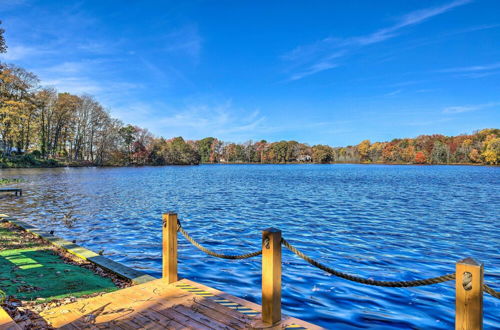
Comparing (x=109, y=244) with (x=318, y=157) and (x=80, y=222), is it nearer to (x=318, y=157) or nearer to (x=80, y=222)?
(x=80, y=222)

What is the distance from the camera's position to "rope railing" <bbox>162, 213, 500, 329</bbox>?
8.01ft

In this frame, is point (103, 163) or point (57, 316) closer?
point (57, 316)

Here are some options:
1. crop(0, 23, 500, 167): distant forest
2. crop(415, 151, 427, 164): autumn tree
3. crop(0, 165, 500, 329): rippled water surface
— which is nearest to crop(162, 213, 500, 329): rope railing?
crop(0, 165, 500, 329): rippled water surface

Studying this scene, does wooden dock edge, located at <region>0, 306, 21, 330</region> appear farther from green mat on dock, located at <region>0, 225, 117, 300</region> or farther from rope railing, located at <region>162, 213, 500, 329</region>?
rope railing, located at <region>162, 213, 500, 329</region>

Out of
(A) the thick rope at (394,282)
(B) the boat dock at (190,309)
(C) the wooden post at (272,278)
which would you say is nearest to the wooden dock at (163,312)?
(B) the boat dock at (190,309)

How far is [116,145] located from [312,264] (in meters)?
89.1

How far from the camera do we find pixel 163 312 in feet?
13.4

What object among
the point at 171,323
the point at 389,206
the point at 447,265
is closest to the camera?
the point at 171,323

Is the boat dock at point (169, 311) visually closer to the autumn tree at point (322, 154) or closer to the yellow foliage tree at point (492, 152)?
the yellow foliage tree at point (492, 152)

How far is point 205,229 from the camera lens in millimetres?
12555

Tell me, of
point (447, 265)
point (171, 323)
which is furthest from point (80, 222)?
point (447, 265)

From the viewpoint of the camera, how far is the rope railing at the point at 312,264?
2441 mm

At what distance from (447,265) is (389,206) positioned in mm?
11710

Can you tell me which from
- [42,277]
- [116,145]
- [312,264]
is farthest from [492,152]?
[42,277]
